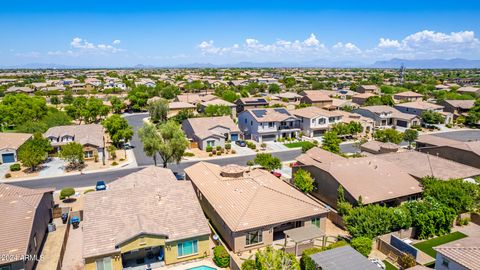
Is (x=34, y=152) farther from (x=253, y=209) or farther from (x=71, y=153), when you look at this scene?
(x=253, y=209)

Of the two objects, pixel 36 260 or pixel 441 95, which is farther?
pixel 441 95

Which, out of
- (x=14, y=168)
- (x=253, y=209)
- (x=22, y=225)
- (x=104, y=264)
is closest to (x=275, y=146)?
(x=253, y=209)

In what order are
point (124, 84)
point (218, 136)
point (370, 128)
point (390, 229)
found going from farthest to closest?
point (124, 84) < point (370, 128) < point (218, 136) < point (390, 229)

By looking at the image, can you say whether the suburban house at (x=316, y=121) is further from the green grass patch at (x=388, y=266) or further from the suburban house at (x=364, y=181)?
the green grass patch at (x=388, y=266)

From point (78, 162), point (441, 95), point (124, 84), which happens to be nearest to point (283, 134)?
point (78, 162)

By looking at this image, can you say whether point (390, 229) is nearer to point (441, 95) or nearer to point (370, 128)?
point (370, 128)

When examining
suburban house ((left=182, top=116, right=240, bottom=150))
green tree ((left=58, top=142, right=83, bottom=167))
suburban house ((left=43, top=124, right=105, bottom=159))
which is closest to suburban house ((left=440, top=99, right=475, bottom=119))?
suburban house ((left=182, top=116, right=240, bottom=150))

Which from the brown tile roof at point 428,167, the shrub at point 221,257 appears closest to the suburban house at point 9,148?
the shrub at point 221,257

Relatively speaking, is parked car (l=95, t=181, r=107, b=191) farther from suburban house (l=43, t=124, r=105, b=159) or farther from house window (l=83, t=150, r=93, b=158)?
house window (l=83, t=150, r=93, b=158)
